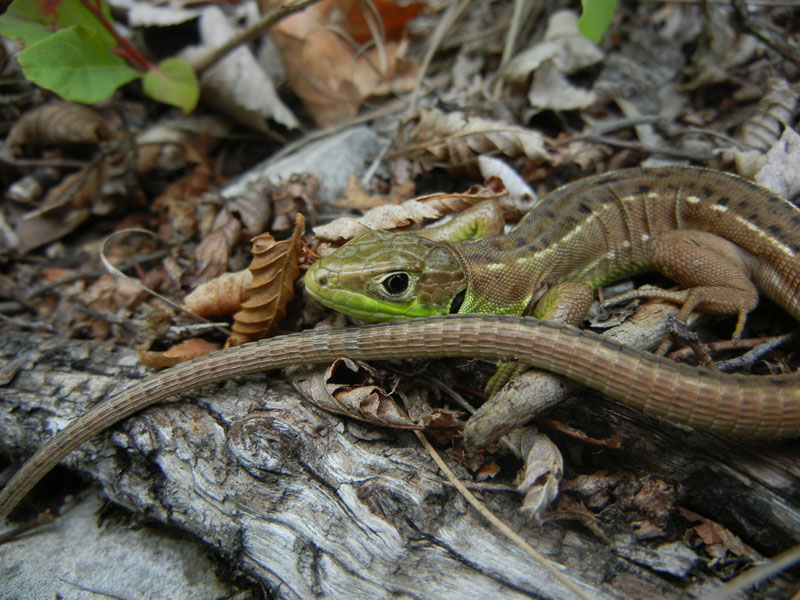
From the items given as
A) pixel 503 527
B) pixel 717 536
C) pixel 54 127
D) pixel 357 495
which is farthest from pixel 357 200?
pixel 717 536

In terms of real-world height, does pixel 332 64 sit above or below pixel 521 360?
above

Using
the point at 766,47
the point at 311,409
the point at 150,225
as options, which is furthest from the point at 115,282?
the point at 766,47

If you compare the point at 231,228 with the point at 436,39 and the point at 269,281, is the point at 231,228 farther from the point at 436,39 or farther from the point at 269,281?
the point at 436,39

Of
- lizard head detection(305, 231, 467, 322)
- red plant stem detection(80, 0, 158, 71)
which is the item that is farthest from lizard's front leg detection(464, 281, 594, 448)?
red plant stem detection(80, 0, 158, 71)

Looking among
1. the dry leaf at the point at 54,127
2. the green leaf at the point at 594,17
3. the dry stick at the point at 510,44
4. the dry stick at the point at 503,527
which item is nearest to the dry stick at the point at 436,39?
the dry stick at the point at 510,44

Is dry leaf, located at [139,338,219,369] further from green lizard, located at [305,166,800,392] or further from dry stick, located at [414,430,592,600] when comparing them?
dry stick, located at [414,430,592,600]

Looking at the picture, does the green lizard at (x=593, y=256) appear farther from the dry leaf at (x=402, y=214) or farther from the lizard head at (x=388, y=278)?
the dry leaf at (x=402, y=214)
